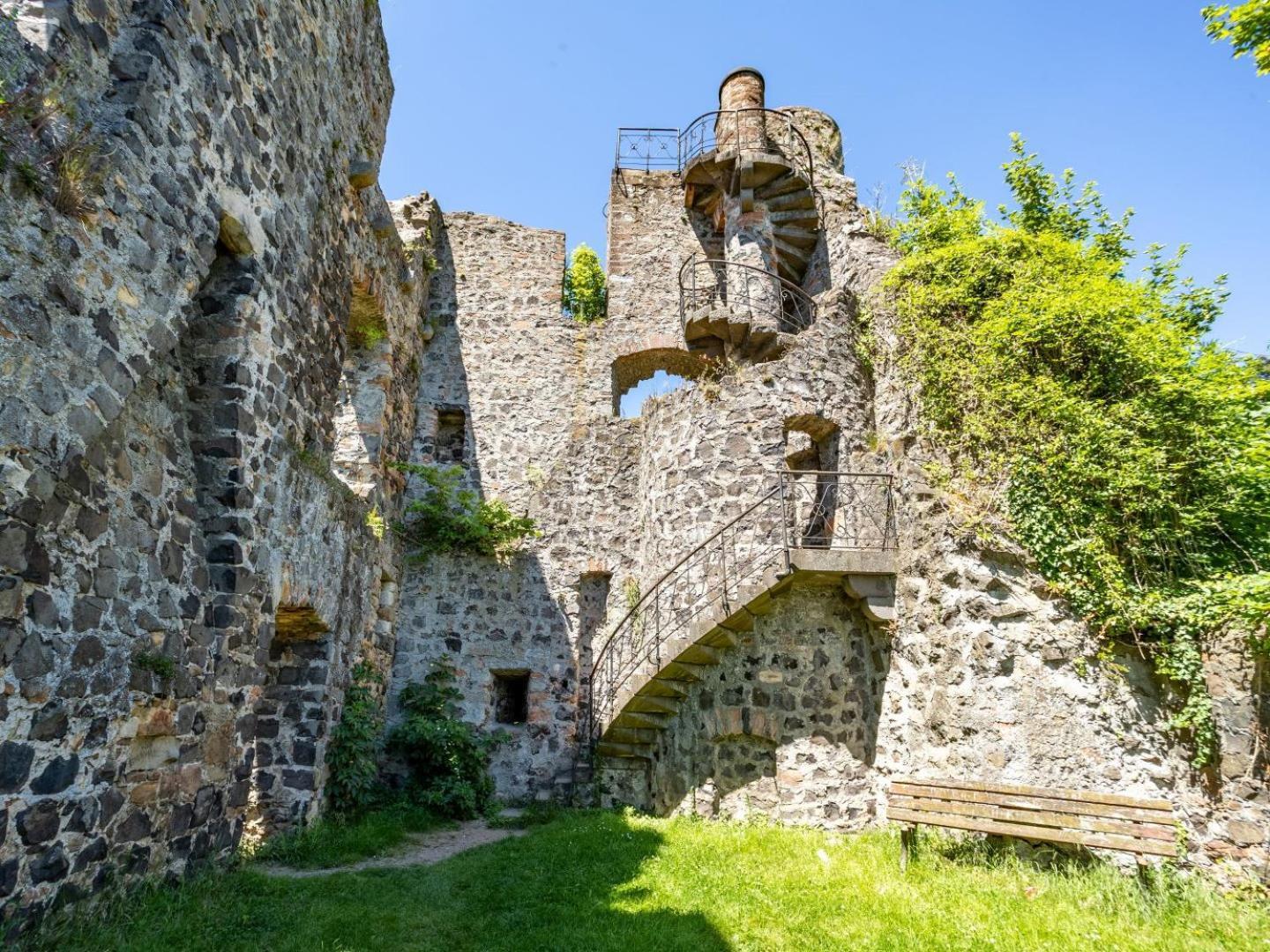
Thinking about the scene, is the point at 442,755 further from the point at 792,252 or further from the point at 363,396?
the point at 792,252

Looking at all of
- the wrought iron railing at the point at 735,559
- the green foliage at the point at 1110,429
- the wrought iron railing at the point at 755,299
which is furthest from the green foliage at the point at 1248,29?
the wrought iron railing at the point at 755,299

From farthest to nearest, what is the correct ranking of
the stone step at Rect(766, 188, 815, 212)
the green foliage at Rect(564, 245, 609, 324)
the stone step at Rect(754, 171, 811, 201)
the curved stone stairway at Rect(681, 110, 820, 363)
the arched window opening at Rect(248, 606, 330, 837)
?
the green foliage at Rect(564, 245, 609, 324) < the stone step at Rect(766, 188, 815, 212) < the stone step at Rect(754, 171, 811, 201) < the curved stone stairway at Rect(681, 110, 820, 363) < the arched window opening at Rect(248, 606, 330, 837)

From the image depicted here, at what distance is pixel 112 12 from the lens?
461cm

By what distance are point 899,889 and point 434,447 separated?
10.5m

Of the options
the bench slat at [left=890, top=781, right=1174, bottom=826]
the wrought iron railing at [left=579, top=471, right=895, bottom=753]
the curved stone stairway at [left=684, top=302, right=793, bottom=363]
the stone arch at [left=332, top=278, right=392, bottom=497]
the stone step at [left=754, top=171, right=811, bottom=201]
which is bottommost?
the bench slat at [left=890, top=781, right=1174, bottom=826]

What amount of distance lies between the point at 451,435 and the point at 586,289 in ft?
14.7

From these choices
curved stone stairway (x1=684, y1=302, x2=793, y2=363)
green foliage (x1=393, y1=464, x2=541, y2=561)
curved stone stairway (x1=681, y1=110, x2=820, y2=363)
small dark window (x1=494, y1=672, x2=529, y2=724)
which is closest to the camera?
small dark window (x1=494, y1=672, x2=529, y2=724)

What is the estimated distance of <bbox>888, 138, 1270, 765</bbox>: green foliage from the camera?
20.9 ft

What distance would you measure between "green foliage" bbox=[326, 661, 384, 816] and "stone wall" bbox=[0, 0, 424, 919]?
321 millimetres

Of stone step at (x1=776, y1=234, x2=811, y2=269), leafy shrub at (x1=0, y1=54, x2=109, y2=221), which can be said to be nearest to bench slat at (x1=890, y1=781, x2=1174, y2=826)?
leafy shrub at (x1=0, y1=54, x2=109, y2=221)

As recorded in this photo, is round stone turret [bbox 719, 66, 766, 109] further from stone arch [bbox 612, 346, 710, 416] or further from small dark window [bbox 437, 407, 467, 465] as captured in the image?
small dark window [bbox 437, 407, 467, 465]

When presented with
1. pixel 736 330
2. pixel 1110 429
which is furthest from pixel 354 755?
pixel 736 330

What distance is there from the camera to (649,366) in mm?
15266

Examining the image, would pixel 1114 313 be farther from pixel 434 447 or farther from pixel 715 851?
pixel 434 447
